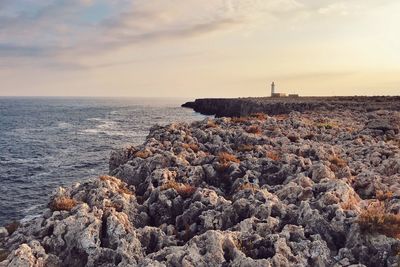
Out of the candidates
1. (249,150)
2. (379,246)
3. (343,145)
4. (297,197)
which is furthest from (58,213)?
(343,145)

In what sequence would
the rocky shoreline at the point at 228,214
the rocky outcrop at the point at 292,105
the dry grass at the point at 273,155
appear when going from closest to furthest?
the rocky shoreline at the point at 228,214 < the dry grass at the point at 273,155 < the rocky outcrop at the point at 292,105

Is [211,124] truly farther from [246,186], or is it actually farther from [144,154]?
[246,186]

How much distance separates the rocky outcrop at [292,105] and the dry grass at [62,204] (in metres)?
54.1

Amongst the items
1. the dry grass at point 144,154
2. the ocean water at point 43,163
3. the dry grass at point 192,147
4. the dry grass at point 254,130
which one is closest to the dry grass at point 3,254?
the dry grass at point 144,154

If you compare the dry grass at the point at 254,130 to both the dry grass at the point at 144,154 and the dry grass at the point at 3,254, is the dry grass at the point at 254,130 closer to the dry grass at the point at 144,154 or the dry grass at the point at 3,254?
the dry grass at the point at 144,154

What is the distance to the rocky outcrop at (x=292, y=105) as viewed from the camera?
70938mm

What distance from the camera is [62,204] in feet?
54.2

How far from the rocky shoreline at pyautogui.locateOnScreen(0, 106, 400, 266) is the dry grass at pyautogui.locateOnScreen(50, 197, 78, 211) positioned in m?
0.04

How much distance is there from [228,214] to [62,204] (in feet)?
21.0

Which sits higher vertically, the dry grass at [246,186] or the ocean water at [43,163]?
the dry grass at [246,186]

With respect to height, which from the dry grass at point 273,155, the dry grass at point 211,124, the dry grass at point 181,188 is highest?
the dry grass at point 211,124

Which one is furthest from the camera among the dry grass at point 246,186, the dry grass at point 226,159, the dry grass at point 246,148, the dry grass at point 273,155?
the dry grass at point 246,148

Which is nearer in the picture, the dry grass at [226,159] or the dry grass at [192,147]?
the dry grass at [226,159]

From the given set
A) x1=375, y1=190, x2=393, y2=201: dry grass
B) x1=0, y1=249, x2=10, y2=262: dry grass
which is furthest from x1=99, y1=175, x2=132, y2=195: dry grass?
x1=375, y1=190, x2=393, y2=201: dry grass
